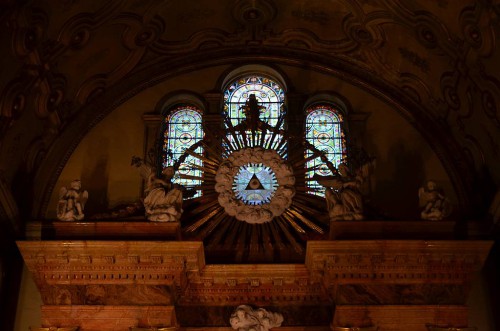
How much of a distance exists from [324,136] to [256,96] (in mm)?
1373

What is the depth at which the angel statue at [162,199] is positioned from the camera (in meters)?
10.7

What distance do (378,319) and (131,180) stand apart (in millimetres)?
4362

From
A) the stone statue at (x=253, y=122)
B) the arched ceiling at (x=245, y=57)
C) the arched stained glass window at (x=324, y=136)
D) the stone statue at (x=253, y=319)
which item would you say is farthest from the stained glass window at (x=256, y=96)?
the stone statue at (x=253, y=319)

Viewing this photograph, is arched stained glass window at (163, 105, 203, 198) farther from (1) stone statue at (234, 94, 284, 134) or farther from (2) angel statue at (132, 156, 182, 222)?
(2) angel statue at (132, 156, 182, 222)

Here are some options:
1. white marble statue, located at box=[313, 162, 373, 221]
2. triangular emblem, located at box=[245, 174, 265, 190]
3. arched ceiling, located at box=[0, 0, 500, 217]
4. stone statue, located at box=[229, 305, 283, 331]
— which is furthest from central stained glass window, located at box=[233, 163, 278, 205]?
arched ceiling, located at box=[0, 0, 500, 217]

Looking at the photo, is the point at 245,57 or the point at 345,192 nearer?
the point at 345,192

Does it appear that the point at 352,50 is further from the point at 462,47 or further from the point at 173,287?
the point at 173,287

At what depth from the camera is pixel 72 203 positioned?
11.0 metres

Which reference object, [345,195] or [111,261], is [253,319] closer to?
[111,261]

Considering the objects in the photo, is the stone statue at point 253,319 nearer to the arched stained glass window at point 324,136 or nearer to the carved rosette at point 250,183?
the carved rosette at point 250,183

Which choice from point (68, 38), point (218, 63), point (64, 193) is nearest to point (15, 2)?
point (68, 38)

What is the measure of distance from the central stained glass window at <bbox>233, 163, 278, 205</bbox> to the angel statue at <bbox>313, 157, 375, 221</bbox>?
0.66 meters

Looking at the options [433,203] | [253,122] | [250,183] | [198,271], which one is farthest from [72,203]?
[433,203]

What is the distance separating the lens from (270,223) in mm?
11469
